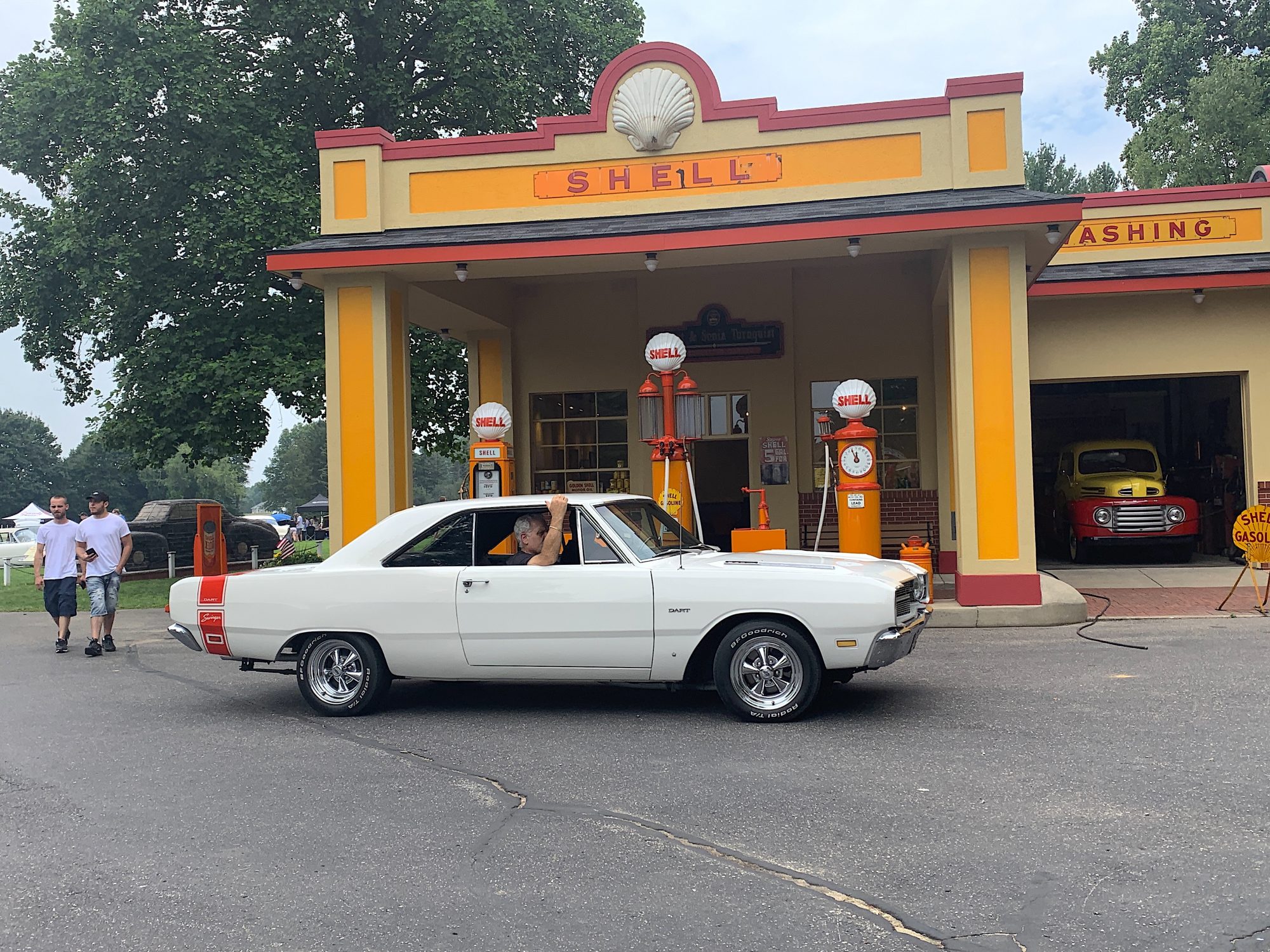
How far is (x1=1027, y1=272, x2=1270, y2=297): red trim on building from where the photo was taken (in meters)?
15.1

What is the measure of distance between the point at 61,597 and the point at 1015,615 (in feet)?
32.1

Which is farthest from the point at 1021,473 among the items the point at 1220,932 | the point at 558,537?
the point at 1220,932

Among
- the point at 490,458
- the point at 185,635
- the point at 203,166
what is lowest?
the point at 185,635

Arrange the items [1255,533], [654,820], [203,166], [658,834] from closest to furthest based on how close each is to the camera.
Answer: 1. [658,834]
2. [654,820]
3. [1255,533]
4. [203,166]

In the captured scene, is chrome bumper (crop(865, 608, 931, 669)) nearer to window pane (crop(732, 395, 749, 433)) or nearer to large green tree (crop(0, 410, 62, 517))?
window pane (crop(732, 395, 749, 433))

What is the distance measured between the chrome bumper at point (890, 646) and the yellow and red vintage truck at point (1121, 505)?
10.8 meters

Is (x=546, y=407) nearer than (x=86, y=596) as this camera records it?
Yes

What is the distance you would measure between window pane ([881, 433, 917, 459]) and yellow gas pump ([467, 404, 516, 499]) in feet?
19.4

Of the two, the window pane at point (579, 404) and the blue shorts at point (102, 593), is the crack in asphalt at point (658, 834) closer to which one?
the blue shorts at point (102, 593)

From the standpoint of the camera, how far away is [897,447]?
1667cm

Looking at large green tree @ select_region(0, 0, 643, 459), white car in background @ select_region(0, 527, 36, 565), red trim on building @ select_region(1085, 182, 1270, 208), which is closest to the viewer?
red trim on building @ select_region(1085, 182, 1270, 208)

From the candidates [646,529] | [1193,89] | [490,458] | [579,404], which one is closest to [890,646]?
[646,529]

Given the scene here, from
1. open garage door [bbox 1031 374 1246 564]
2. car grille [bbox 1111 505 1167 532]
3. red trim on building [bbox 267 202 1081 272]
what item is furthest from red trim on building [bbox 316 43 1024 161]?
car grille [bbox 1111 505 1167 532]

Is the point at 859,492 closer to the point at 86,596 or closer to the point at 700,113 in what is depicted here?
the point at 700,113
